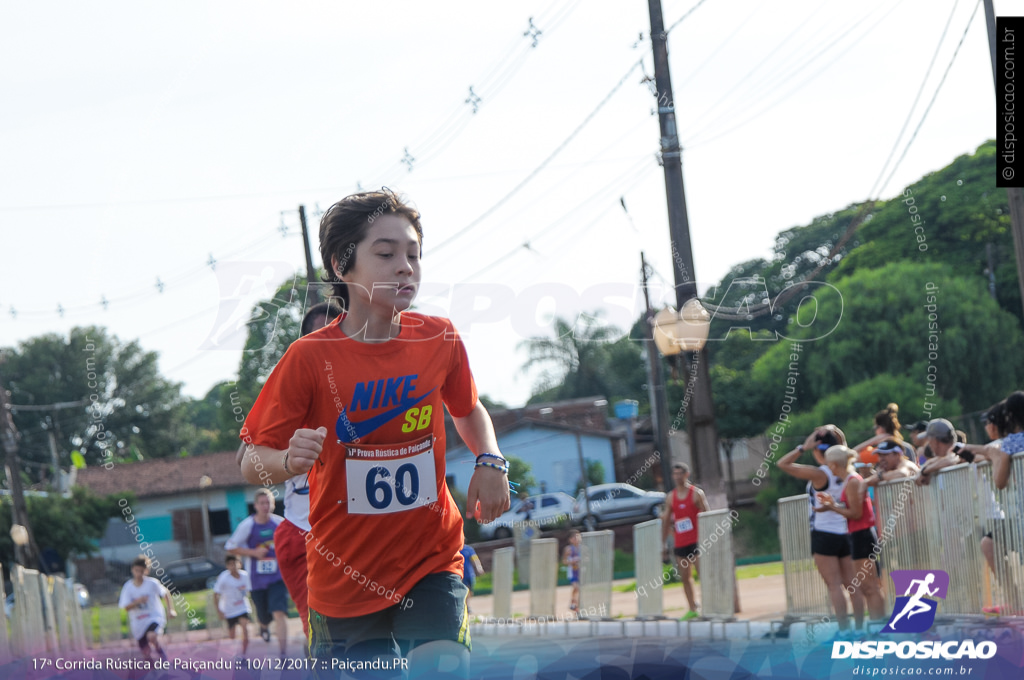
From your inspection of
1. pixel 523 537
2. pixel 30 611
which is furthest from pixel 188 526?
pixel 30 611

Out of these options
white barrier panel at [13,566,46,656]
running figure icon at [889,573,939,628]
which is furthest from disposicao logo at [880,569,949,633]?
white barrier panel at [13,566,46,656]

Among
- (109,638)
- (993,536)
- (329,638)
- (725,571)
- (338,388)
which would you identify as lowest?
(109,638)

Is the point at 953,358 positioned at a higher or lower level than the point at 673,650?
higher

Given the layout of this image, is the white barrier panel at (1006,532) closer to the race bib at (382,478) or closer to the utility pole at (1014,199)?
the utility pole at (1014,199)

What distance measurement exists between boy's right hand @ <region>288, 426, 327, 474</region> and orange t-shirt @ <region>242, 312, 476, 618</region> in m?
0.26

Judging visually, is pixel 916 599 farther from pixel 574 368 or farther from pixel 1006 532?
pixel 574 368

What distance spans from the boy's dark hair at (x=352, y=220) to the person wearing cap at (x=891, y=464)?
634cm

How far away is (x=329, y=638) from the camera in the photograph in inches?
134

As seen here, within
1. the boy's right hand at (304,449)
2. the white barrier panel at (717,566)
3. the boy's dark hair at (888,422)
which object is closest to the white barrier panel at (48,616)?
the white barrier panel at (717,566)

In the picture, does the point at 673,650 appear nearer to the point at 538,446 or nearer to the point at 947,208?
the point at 538,446

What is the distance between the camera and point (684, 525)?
12.2 meters

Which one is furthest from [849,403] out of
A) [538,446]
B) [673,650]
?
[673,650]

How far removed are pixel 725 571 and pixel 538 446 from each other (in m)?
25.7

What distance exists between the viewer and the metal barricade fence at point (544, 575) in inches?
596
